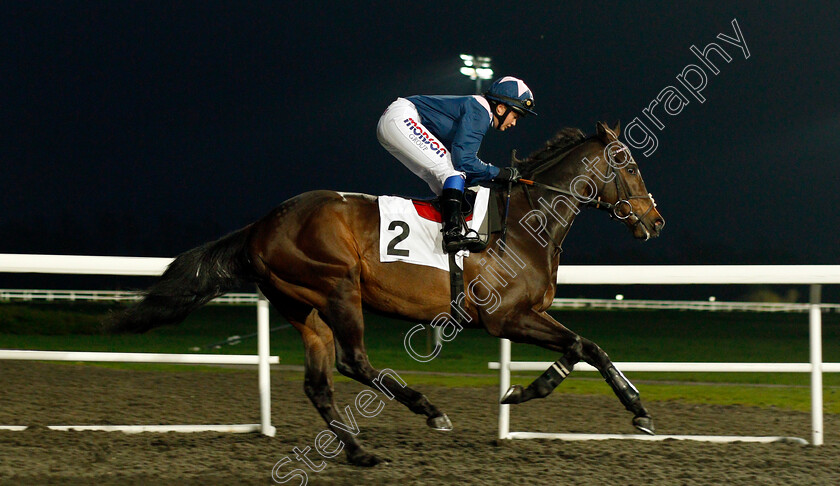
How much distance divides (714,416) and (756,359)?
636 centimetres

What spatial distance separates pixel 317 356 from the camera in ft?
13.0

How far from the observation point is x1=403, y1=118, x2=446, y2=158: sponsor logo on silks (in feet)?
12.8

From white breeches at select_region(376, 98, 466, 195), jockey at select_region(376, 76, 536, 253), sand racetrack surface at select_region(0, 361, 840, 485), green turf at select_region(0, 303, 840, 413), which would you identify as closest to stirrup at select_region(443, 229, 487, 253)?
jockey at select_region(376, 76, 536, 253)

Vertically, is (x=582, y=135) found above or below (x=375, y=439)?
above

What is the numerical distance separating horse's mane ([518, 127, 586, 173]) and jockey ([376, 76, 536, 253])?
23 cm

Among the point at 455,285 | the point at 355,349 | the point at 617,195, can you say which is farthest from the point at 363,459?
the point at 617,195

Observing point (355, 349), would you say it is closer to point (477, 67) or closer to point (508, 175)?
point (508, 175)

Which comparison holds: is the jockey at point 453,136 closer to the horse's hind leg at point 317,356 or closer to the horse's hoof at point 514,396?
the horse's hoof at point 514,396

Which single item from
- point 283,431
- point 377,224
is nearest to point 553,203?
point 377,224

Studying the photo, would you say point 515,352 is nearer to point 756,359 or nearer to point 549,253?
point 756,359

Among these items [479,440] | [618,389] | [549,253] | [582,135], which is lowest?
[479,440]

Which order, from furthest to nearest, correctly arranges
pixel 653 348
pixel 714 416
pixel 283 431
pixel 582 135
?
pixel 653 348
pixel 714 416
pixel 283 431
pixel 582 135

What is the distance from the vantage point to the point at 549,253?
3918mm

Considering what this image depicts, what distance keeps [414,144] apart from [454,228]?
54 centimetres
